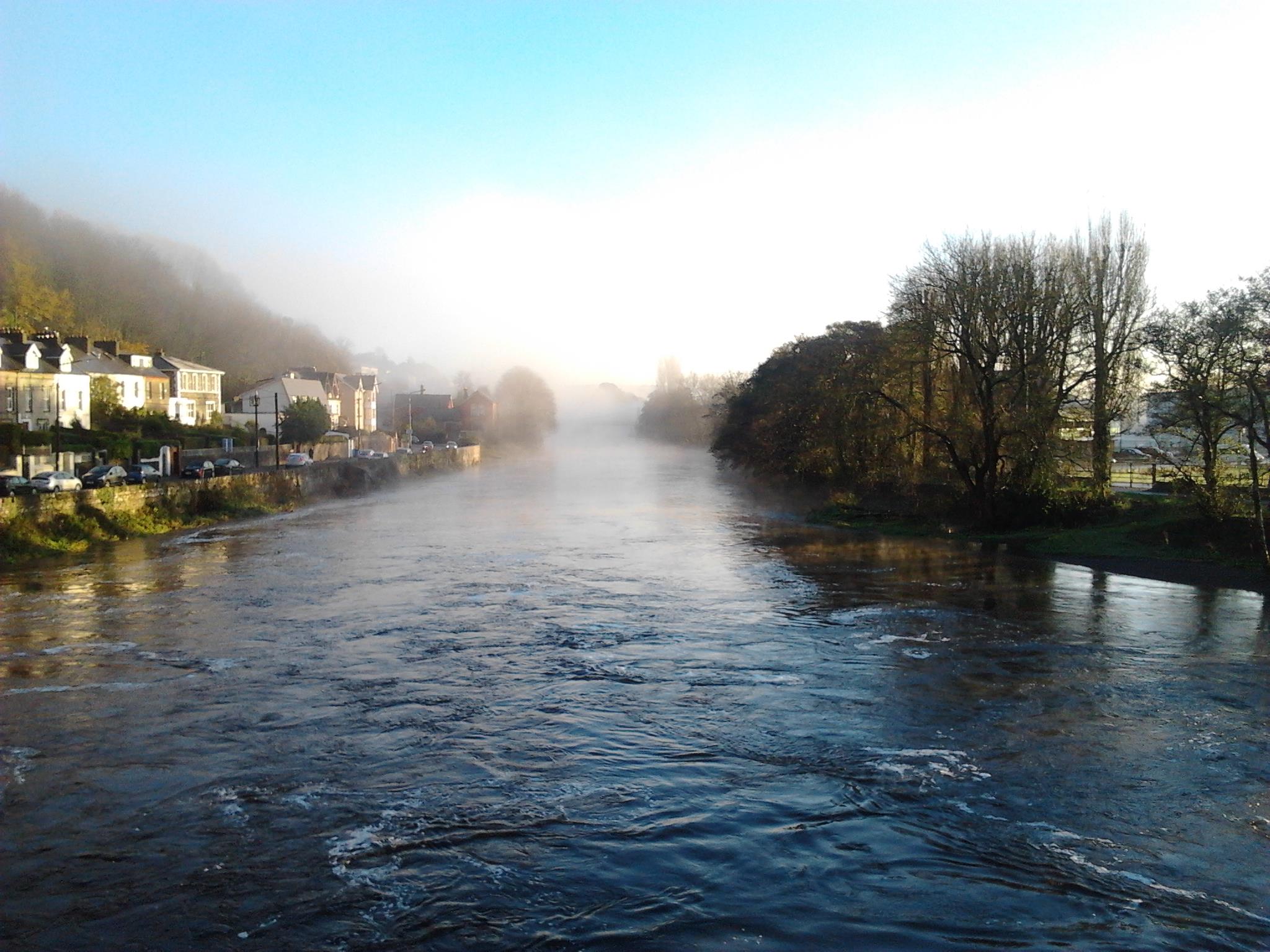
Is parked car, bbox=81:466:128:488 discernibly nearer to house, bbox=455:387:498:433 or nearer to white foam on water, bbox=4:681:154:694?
white foam on water, bbox=4:681:154:694

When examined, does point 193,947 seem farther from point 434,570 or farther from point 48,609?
point 434,570

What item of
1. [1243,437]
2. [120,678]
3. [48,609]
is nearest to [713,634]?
[120,678]

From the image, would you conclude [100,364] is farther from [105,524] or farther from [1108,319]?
[1108,319]

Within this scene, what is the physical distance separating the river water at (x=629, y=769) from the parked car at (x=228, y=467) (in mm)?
27972

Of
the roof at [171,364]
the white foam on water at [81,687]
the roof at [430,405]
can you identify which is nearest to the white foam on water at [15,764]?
the white foam on water at [81,687]

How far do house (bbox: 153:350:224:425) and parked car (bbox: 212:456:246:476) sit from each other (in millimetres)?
23084

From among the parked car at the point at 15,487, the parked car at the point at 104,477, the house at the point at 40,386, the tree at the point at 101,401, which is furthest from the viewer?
the tree at the point at 101,401

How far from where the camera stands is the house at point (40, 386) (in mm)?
56031

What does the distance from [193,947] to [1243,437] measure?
2745cm

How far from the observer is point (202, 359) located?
148 m

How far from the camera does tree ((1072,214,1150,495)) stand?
113 feet

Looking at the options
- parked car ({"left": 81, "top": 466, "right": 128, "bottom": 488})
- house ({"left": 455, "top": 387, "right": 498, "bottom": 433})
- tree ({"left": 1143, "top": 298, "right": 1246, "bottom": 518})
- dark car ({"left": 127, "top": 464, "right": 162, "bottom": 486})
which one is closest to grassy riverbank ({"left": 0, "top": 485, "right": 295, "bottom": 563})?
dark car ({"left": 127, "top": 464, "right": 162, "bottom": 486})

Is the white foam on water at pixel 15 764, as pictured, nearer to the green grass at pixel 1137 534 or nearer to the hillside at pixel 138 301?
the green grass at pixel 1137 534

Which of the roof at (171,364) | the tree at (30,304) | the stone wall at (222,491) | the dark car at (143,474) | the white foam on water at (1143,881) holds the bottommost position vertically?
the white foam on water at (1143,881)
